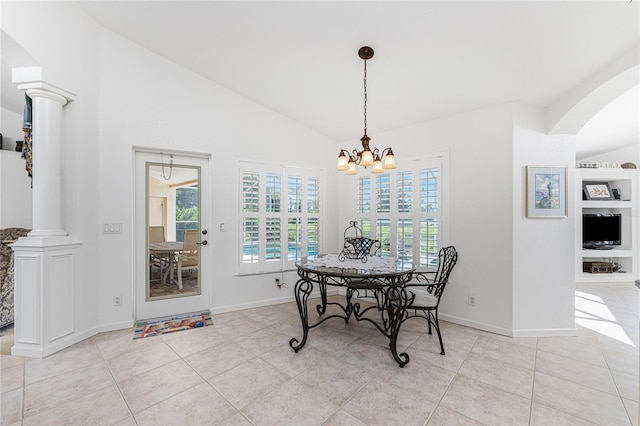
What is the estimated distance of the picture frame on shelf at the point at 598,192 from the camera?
17.9 ft

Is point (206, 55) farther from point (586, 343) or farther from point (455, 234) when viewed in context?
point (586, 343)

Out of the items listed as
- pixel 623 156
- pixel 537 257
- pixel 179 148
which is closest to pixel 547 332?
pixel 537 257

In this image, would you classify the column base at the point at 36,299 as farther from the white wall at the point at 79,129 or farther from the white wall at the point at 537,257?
the white wall at the point at 537,257

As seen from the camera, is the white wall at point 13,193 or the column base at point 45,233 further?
the white wall at point 13,193

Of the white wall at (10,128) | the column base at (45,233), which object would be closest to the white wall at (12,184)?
the white wall at (10,128)

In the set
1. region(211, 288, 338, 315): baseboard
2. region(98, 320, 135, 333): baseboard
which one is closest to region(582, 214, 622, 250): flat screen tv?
region(211, 288, 338, 315): baseboard

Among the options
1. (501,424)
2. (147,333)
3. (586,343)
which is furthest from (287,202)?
(586,343)

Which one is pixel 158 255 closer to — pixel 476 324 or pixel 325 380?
pixel 325 380

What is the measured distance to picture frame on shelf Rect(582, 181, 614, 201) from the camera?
5.45 metres

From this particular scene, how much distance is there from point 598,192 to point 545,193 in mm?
3997

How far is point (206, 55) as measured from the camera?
3152 millimetres

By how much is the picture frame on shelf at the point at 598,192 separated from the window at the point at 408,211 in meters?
4.30

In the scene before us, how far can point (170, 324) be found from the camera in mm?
3174

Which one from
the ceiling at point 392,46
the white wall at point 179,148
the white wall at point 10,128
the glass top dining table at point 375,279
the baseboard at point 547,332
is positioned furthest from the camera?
the white wall at point 10,128
